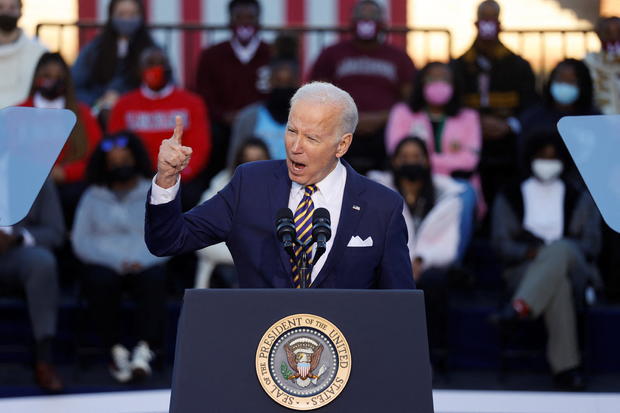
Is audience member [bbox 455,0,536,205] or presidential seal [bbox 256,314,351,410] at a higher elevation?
audience member [bbox 455,0,536,205]

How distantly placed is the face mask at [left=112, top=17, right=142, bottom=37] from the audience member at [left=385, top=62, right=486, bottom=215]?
1.81m

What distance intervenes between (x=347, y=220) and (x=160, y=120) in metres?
3.86

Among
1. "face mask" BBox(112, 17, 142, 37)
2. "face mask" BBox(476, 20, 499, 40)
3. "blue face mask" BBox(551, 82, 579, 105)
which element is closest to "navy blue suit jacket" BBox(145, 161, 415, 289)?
"blue face mask" BBox(551, 82, 579, 105)

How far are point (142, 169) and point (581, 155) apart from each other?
3659 millimetres

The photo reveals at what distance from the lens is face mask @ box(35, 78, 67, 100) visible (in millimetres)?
6746

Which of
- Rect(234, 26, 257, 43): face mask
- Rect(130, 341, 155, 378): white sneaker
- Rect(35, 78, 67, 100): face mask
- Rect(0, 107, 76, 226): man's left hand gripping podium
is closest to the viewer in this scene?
Rect(0, 107, 76, 226): man's left hand gripping podium

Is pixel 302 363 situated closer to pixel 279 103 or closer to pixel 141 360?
pixel 141 360

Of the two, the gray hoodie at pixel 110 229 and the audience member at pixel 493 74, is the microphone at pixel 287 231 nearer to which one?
the gray hoodie at pixel 110 229

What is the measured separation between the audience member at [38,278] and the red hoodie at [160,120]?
36.6 inches

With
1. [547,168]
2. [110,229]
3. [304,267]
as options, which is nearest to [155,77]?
[110,229]

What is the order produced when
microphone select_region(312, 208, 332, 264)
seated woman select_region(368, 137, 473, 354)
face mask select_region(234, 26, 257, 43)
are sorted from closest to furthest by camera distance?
microphone select_region(312, 208, 332, 264)
seated woman select_region(368, 137, 473, 354)
face mask select_region(234, 26, 257, 43)

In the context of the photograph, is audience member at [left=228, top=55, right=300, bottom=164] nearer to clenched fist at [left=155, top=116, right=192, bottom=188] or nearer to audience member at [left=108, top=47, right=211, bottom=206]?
audience member at [left=108, top=47, right=211, bottom=206]

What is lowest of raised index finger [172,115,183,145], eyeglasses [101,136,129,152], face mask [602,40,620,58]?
eyeglasses [101,136,129,152]

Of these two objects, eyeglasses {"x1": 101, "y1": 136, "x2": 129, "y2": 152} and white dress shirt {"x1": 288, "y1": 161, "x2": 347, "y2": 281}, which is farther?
eyeglasses {"x1": 101, "y1": 136, "x2": 129, "y2": 152}
